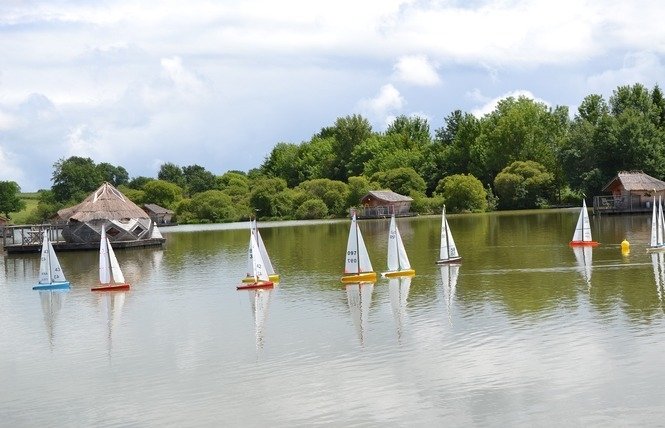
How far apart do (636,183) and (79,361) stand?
7615 cm

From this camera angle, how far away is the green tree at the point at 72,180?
15750 cm

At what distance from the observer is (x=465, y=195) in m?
112

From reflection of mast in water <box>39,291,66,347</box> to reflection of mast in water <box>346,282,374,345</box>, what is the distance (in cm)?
988

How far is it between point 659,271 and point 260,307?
56.8 feet

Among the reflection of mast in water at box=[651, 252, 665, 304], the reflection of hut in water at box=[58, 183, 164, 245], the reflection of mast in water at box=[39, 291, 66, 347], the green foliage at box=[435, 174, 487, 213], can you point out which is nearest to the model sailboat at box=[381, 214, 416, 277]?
the reflection of mast in water at box=[651, 252, 665, 304]

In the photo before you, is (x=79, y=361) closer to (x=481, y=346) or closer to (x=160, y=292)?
(x=481, y=346)

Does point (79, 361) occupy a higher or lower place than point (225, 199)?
lower

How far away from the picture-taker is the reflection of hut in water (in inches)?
2867

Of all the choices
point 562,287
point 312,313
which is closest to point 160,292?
point 312,313

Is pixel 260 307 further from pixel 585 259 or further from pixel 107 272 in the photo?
pixel 585 259

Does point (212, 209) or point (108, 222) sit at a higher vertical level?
point (212, 209)

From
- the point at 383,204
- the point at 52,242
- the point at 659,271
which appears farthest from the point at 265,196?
the point at 659,271

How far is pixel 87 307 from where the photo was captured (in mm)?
35750

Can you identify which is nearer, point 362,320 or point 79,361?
point 79,361
